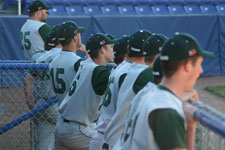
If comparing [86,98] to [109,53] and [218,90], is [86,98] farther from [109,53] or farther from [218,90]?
[218,90]

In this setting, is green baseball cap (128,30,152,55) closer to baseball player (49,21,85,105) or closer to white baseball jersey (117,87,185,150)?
baseball player (49,21,85,105)

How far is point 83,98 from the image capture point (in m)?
4.61

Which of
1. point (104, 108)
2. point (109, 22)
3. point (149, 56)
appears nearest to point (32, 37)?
point (104, 108)

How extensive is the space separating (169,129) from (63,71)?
9.24 feet

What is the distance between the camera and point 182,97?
2.70m

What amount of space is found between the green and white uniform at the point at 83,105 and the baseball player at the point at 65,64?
35cm

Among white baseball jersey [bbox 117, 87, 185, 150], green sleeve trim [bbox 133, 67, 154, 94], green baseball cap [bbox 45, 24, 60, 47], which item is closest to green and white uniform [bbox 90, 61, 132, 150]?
green sleeve trim [bbox 133, 67, 154, 94]

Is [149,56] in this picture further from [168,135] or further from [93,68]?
[168,135]

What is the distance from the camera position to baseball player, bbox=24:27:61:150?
18.3ft

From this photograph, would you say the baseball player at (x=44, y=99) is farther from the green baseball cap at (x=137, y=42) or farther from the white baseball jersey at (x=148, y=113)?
the white baseball jersey at (x=148, y=113)

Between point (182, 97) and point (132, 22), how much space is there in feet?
33.2

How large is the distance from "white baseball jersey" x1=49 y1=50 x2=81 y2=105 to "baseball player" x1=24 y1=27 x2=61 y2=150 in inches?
20.1

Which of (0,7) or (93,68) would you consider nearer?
(93,68)

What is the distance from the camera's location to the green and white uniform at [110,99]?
398cm
